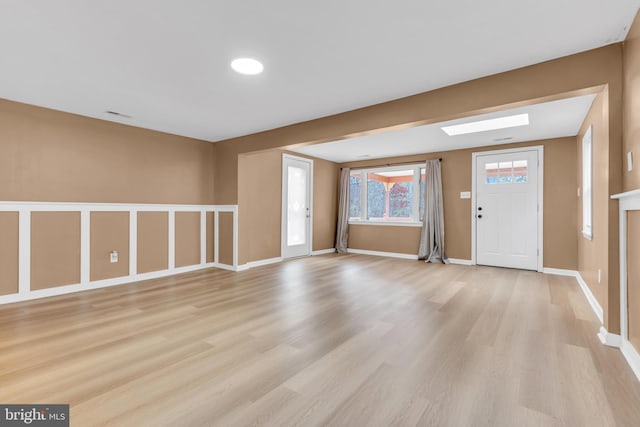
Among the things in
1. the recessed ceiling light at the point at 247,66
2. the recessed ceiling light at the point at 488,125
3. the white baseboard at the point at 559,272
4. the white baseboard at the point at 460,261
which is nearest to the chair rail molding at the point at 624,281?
the recessed ceiling light at the point at 488,125

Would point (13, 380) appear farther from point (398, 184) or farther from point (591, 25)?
point (398, 184)

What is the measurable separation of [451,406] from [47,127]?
4.88m

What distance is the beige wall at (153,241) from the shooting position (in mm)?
4402

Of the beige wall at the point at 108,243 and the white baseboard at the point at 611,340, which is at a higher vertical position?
the beige wall at the point at 108,243

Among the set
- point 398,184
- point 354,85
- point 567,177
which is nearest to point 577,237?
point 567,177

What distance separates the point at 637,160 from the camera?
190 centimetres

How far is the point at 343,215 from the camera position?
7281mm

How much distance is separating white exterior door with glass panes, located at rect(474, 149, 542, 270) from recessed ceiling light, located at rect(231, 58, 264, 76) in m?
4.60

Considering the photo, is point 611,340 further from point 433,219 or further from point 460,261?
point 433,219

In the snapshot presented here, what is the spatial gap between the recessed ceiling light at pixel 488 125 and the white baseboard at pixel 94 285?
4.19 meters

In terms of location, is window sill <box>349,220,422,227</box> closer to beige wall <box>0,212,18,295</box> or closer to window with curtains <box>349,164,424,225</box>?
window with curtains <box>349,164,424,225</box>

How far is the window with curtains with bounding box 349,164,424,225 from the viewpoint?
251 inches

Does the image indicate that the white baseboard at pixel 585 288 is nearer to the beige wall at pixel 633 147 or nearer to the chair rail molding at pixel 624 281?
the chair rail molding at pixel 624 281

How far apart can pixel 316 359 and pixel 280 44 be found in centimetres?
227
